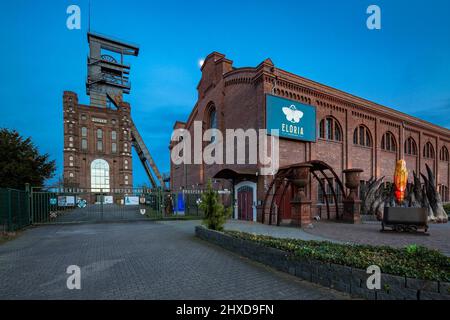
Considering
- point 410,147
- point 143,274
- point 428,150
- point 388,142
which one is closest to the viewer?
point 143,274

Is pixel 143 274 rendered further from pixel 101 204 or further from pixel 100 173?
pixel 100 173

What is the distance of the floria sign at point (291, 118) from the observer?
1722 cm

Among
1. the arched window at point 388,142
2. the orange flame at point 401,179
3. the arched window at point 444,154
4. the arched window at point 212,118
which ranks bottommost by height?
the orange flame at point 401,179

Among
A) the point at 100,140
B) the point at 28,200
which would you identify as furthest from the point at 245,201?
the point at 100,140

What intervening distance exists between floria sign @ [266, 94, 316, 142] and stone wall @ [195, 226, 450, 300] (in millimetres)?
11688

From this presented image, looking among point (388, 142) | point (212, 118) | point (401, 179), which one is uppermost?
point (212, 118)

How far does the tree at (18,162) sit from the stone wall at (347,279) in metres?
16.1

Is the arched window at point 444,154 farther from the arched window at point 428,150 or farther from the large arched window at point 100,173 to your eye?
the large arched window at point 100,173

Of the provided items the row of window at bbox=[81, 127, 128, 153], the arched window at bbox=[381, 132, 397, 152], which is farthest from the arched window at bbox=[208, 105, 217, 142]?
the row of window at bbox=[81, 127, 128, 153]

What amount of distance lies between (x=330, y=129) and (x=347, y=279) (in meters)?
19.0

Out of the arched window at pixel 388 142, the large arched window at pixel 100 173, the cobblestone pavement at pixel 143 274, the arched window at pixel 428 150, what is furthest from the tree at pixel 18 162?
the large arched window at pixel 100 173

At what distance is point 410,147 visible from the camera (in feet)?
92.7

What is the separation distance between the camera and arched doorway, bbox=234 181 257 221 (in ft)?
58.5
